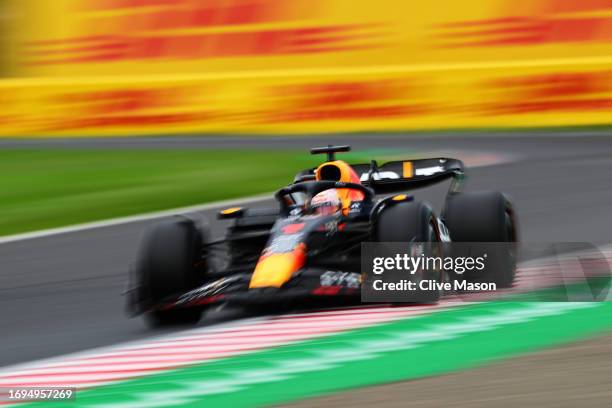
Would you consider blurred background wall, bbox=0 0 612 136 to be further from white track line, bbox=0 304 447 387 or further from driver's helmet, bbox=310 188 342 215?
white track line, bbox=0 304 447 387

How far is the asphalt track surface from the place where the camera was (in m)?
7.28

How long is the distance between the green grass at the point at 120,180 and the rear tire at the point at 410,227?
5447 mm

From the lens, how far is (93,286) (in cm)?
875

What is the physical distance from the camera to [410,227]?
6816 mm

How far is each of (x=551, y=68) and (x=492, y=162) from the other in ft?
10.8

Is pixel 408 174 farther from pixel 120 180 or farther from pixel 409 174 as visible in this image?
pixel 120 180

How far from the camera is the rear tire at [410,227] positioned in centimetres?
679

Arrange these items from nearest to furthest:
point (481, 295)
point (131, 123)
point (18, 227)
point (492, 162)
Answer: point (481, 295) < point (18, 227) < point (492, 162) < point (131, 123)

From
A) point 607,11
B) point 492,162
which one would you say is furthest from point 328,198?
point 607,11

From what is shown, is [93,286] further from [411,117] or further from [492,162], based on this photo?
[411,117]

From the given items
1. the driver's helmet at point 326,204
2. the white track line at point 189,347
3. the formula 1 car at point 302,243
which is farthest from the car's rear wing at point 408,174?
the white track line at point 189,347

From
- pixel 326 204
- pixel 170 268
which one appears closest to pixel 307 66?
pixel 326 204

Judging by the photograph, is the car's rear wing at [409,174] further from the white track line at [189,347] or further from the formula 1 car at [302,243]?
the white track line at [189,347]

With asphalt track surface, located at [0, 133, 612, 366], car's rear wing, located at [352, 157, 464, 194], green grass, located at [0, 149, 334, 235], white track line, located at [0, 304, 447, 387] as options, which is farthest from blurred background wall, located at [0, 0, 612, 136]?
white track line, located at [0, 304, 447, 387]
